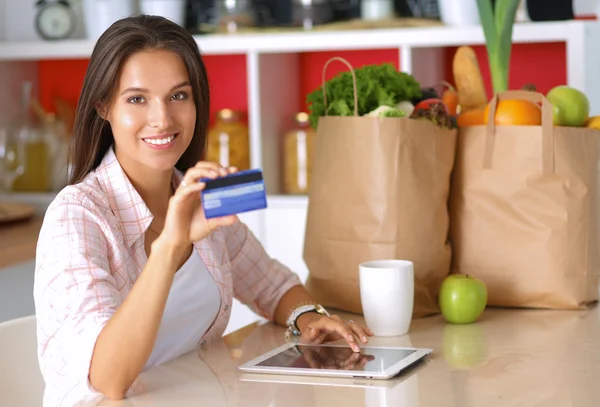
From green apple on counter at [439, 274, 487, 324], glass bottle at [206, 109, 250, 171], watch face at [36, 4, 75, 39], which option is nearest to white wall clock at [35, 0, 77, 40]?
watch face at [36, 4, 75, 39]

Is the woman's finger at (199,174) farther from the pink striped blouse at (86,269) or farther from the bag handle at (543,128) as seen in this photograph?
the bag handle at (543,128)

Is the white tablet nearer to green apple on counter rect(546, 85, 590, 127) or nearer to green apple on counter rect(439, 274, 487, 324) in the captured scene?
green apple on counter rect(439, 274, 487, 324)

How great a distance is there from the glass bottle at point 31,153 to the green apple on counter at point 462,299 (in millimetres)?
1997

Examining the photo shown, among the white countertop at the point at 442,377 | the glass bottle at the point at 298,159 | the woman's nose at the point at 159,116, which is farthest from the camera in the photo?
the glass bottle at the point at 298,159

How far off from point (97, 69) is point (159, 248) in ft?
1.14

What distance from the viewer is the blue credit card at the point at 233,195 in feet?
3.89

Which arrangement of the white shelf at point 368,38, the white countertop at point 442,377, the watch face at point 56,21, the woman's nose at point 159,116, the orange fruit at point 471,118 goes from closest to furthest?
1. the white countertop at point 442,377
2. the woman's nose at point 159,116
3. the orange fruit at point 471,118
4. the white shelf at point 368,38
5. the watch face at point 56,21

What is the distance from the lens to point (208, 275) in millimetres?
1551

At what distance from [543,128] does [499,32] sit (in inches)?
11.4

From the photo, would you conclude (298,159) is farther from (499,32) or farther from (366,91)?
(366,91)

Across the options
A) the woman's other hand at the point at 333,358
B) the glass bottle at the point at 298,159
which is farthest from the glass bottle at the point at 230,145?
the woman's other hand at the point at 333,358

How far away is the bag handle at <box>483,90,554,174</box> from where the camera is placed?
62.7 inches

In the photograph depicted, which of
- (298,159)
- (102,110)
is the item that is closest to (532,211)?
(102,110)

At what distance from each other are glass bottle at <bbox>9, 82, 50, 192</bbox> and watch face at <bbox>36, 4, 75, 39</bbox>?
285mm
